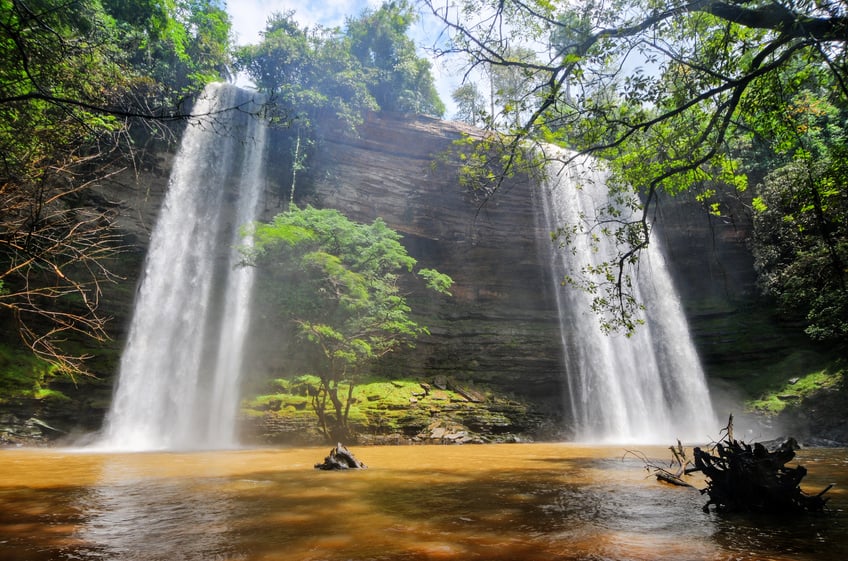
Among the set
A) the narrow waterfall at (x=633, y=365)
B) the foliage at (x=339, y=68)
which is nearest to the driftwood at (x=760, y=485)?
the narrow waterfall at (x=633, y=365)

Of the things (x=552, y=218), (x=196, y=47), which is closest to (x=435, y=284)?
(x=552, y=218)

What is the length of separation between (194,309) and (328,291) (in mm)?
5990

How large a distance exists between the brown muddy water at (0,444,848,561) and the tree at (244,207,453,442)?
7.40 metres

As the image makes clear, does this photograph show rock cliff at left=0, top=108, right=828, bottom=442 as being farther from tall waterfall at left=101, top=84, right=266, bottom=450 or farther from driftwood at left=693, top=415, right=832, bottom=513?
driftwood at left=693, top=415, right=832, bottom=513

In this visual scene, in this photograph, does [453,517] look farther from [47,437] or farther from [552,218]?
[552,218]

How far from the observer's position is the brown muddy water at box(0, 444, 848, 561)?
2.87 m

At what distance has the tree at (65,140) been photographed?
326cm

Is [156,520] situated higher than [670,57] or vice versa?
[670,57]

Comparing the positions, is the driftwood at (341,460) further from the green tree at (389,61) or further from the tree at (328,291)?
the green tree at (389,61)

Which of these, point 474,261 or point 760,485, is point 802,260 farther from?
point 760,485

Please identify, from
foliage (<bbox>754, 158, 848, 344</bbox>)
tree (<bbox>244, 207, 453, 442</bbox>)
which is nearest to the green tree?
tree (<bbox>244, 207, 453, 442</bbox>)

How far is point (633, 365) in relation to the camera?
1850cm

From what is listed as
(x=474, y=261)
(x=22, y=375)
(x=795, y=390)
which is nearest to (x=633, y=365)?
(x=795, y=390)

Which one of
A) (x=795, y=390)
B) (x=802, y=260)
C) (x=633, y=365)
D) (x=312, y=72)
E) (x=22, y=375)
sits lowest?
(x=795, y=390)
